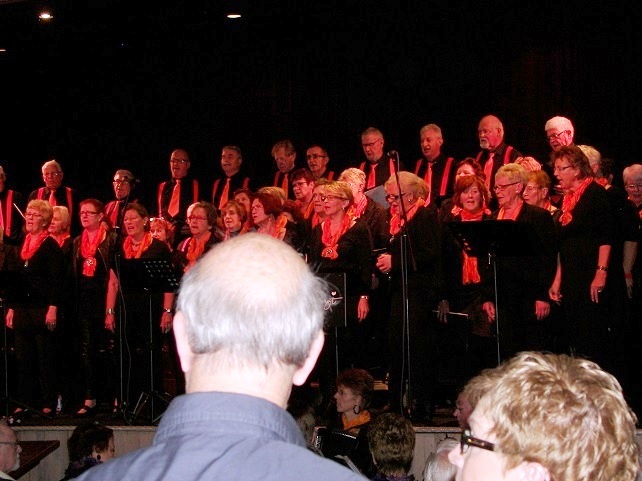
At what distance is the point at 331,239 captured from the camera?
25.2 feet

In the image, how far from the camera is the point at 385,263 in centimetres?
730

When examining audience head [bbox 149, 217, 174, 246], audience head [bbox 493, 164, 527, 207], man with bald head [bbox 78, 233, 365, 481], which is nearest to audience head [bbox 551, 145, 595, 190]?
audience head [bbox 493, 164, 527, 207]

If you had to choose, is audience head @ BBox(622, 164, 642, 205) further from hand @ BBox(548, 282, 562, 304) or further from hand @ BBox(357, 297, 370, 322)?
hand @ BBox(357, 297, 370, 322)

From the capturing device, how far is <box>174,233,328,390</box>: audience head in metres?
1.35

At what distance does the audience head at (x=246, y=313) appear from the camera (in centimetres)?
135

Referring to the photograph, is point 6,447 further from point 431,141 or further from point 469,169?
point 431,141

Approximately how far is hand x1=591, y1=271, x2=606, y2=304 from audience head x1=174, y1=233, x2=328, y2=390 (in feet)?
18.7

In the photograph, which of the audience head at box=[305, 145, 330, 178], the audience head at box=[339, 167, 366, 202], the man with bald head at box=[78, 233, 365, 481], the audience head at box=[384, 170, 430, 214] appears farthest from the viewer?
the audience head at box=[305, 145, 330, 178]

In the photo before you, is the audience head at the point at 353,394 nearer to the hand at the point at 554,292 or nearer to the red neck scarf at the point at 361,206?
the hand at the point at 554,292

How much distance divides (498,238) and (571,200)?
3.28 feet

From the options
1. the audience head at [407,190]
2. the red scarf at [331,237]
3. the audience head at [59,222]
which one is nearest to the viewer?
the audience head at [407,190]

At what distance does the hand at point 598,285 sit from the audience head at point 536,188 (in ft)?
2.94

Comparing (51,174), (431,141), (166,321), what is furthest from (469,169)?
(51,174)

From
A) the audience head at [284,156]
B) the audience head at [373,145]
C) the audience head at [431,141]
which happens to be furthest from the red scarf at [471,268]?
the audience head at [284,156]
